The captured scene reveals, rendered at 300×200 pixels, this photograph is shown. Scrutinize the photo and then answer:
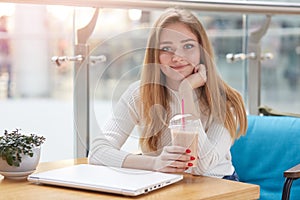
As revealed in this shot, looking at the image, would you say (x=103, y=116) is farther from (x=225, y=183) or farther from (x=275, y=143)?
(x=275, y=143)

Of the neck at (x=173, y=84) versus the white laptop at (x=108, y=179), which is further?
the neck at (x=173, y=84)

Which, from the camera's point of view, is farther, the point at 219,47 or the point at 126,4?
the point at 219,47

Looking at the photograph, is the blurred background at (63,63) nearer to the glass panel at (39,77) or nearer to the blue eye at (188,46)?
the glass panel at (39,77)

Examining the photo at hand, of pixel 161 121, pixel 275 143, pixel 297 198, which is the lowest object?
pixel 297 198

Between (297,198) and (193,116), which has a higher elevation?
(193,116)

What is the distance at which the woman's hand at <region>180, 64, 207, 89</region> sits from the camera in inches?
70.9

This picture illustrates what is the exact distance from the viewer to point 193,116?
1.80 metres

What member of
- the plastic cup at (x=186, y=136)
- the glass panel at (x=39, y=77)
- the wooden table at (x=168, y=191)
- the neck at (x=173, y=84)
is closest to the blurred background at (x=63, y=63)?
the glass panel at (x=39, y=77)

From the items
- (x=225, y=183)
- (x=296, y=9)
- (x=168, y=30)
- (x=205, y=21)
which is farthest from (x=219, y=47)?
(x=225, y=183)

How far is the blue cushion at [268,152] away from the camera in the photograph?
7.32ft

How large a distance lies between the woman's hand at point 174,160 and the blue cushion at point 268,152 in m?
0.69

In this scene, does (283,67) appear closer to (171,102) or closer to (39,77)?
(39,77)

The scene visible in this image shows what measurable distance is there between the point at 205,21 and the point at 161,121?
152cm

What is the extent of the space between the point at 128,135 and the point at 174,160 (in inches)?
9.1
